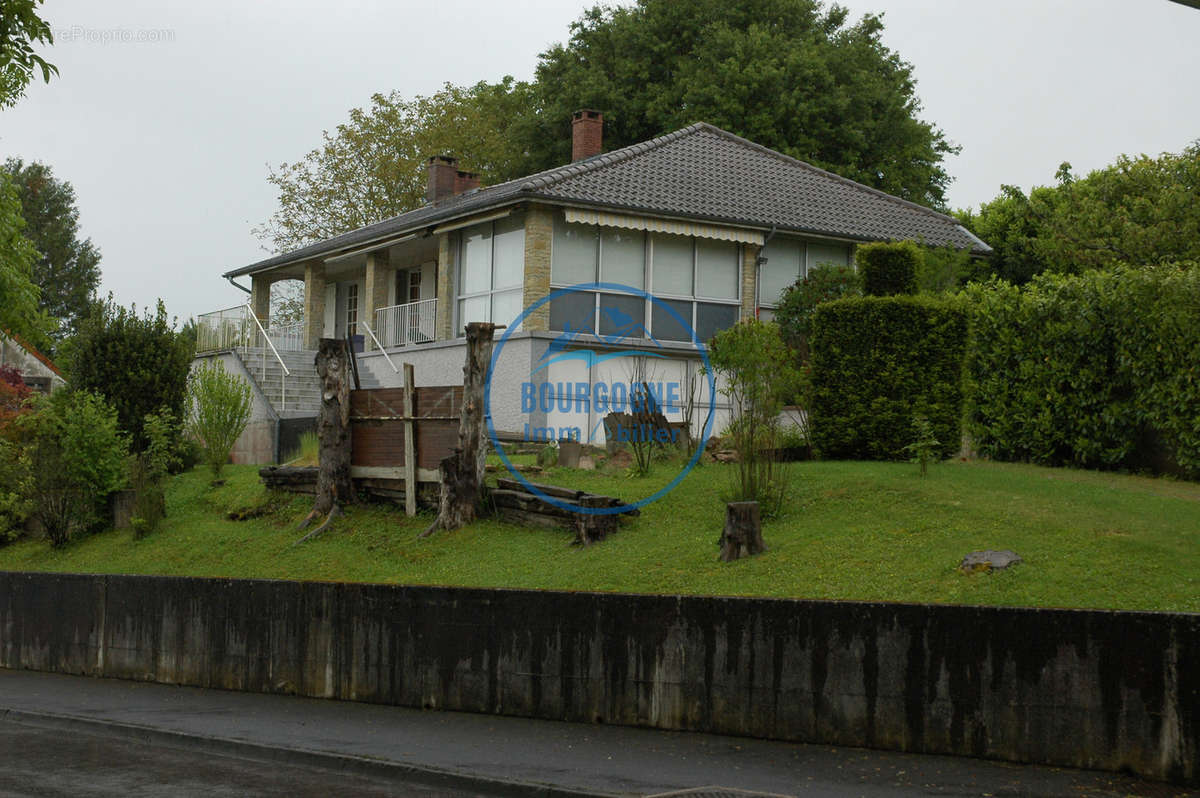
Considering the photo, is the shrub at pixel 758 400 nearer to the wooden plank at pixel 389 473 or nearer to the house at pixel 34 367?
the wooden plank at pixel 389 473

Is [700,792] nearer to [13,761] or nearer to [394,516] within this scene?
[13,761]

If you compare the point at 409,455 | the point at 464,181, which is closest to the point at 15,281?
the point at 409,455

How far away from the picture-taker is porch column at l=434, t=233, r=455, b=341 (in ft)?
88.4

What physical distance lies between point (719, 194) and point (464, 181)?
11.6 meters

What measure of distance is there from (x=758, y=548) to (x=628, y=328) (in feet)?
44.6

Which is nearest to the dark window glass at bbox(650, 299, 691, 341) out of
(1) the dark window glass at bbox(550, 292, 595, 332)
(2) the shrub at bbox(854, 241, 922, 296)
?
(1) the dark window glass at bbox(550, 292, 595, 332)

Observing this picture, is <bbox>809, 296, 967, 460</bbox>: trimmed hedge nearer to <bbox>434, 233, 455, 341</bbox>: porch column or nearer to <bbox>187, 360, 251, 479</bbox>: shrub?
<bbox>187, 360, 251, 479</bbox>: shrub

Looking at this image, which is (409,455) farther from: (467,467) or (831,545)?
(831,545)

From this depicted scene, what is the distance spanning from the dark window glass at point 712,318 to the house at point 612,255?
1.2 inches

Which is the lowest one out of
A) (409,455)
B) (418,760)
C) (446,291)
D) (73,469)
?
(418,760)

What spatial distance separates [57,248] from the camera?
72438 millimetres

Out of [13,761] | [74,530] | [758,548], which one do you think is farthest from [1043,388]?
[74,530]

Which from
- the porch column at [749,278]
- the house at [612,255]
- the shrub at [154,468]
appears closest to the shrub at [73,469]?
the shrub at [154,468]

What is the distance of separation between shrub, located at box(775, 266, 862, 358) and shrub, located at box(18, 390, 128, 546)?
1329 cm
